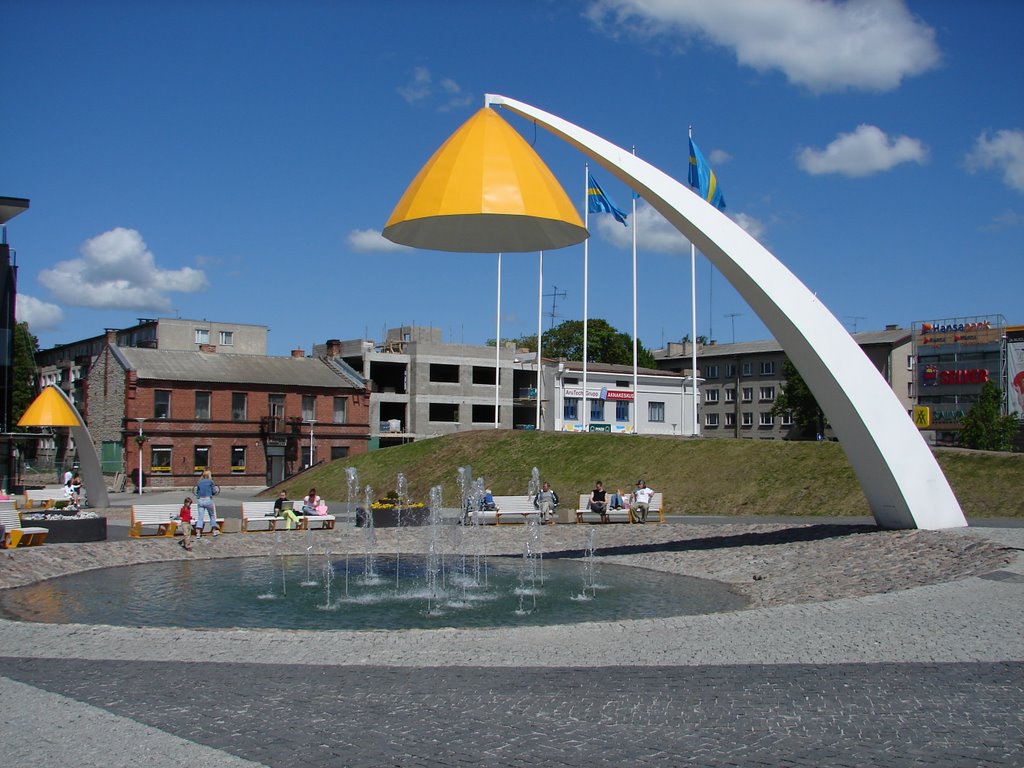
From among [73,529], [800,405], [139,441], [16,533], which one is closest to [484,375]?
[800,405]

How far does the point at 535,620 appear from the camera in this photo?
1295 centimetres

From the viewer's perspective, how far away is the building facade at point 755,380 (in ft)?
258

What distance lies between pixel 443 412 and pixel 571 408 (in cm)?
863

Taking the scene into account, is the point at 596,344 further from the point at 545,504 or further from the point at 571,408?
the point at 545,504

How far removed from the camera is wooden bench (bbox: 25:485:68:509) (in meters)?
28.5

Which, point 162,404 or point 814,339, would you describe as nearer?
point 814,339

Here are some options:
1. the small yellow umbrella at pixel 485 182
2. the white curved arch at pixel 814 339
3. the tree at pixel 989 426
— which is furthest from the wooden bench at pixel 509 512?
the tree at pixel 989 426

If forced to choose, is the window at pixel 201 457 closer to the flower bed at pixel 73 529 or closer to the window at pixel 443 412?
the window at pixel 443 412

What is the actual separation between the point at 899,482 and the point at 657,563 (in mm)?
4540

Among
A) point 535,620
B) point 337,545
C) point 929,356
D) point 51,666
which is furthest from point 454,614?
point 929,356

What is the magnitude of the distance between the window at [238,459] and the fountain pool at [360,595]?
3651 cm

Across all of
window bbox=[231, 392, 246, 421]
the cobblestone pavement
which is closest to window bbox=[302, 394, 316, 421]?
window bbox=[231, 392, 246, 421]

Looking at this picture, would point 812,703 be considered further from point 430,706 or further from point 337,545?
point 337,545

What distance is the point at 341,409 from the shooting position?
193 feet
